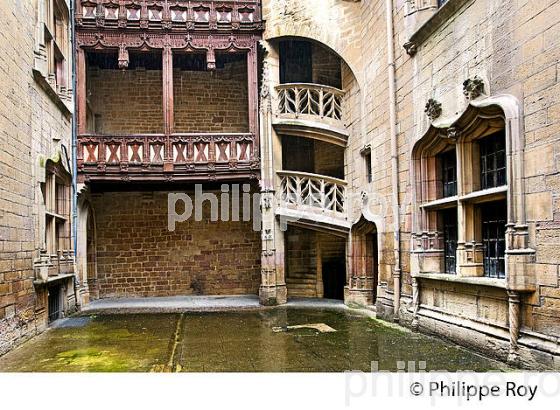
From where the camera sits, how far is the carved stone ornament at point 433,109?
7465 mm

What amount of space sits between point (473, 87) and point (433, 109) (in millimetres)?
1126

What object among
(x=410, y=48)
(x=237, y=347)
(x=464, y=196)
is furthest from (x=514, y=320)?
(x=410, y=48)

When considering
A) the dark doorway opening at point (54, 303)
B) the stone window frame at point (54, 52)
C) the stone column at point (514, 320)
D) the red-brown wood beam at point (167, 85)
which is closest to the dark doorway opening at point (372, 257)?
the red-brown wood beam at point (167, 85)

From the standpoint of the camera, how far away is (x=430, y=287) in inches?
312

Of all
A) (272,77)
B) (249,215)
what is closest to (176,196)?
(249,215)

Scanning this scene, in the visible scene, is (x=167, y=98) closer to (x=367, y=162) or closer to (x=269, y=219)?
(x=269, y=219)

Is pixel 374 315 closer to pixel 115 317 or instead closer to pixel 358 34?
pixel 115 317

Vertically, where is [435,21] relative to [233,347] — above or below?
above

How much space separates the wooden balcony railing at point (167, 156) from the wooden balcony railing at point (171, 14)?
2.47 meters

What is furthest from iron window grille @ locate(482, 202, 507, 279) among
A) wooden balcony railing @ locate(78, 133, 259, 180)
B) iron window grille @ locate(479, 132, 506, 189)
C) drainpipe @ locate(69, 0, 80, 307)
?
drainpipe @ locate(69, 0, 80, 307)

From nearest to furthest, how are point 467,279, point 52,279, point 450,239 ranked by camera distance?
point 467,279, point 450,239, point 52,279

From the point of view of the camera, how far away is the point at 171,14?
473 inches

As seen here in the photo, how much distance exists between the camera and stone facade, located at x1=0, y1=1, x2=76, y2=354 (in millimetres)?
7254

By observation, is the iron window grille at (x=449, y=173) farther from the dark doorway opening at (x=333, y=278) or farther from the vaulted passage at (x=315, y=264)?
the dark doorway opening at (x=333, y=278)
